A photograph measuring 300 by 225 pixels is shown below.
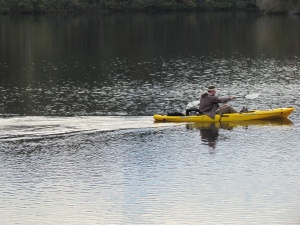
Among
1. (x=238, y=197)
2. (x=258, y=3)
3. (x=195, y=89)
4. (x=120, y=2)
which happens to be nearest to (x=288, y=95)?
(x=195, y=89)

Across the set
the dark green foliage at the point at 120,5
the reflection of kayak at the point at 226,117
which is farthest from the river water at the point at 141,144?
the dark green foliage at the point at 120,5

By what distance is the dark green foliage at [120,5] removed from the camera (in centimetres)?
13212

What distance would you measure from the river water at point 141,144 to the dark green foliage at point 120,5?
60.5 meters

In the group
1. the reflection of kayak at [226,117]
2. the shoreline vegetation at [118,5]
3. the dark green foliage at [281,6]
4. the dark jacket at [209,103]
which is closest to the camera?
the dark jacket at [209,103]

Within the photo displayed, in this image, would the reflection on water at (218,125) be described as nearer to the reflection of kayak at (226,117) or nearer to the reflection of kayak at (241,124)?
the reflection of kayak at (241,124)

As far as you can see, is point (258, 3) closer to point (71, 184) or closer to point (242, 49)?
point (242, 49)

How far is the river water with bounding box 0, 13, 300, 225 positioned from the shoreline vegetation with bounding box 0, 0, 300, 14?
60155mm

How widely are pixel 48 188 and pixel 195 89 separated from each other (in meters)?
24.2

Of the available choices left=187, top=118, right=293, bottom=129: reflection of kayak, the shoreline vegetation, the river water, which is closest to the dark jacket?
left=187, top=118, right=293, bottom=129: reflection of kayak

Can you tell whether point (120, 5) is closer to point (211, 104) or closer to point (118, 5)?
point (118, 5)

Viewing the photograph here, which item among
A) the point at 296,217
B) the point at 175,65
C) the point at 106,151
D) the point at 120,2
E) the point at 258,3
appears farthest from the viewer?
the point at 120,2

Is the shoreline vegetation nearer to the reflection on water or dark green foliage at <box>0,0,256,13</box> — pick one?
dark green foliage at <box>0,0,256,13</box>

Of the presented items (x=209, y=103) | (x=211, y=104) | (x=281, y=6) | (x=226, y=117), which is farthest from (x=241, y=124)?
(x=281, y=6)

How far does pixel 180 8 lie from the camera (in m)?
138
